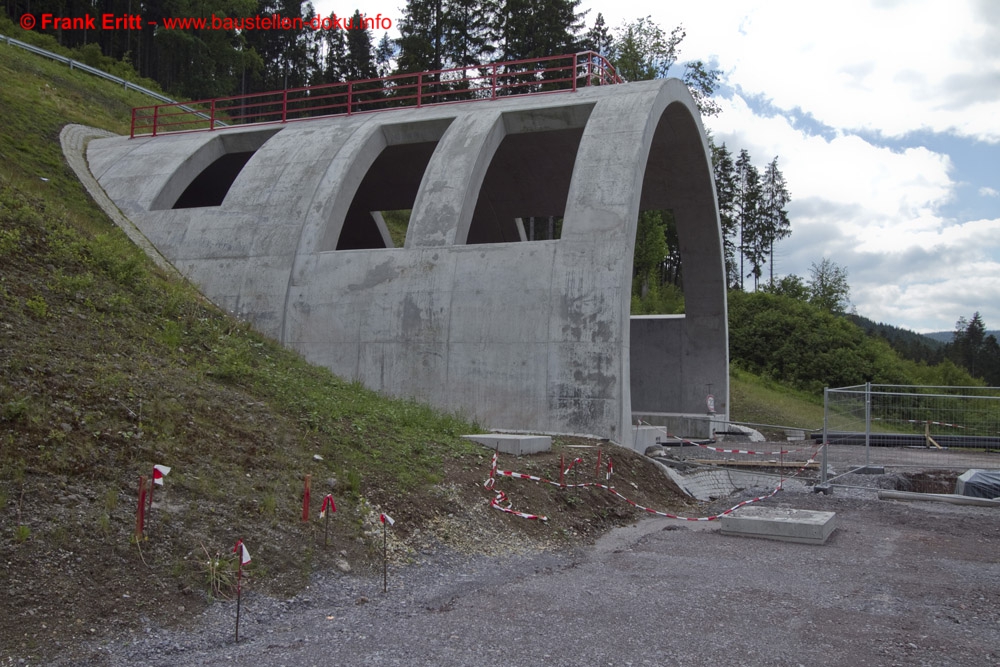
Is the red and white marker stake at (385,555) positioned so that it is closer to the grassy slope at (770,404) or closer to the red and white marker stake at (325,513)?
the red and white marker stake at (325,513)

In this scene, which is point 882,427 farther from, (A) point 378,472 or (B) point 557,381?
(A) point 378,472

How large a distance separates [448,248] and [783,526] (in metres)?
8.34

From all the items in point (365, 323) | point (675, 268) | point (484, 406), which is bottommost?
point (484, 406)

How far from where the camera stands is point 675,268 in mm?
69062

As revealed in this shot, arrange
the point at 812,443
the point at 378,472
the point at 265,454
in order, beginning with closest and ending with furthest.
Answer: the point at 265,454, the point at 378,472, the point at 812,443

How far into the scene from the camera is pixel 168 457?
7.43 meters

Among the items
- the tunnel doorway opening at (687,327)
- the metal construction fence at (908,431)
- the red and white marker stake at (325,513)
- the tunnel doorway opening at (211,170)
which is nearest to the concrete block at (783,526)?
the metal construction fence at (908,431)

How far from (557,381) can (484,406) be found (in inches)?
58.9

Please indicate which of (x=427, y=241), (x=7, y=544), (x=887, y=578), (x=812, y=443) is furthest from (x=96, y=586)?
(x=812, y=443)

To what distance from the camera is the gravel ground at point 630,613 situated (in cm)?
525

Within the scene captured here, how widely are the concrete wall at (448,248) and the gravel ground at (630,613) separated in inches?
212

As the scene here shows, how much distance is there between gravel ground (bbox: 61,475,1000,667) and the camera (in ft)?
17.2

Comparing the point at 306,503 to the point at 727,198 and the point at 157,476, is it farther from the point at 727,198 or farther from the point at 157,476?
the point at 727,198
